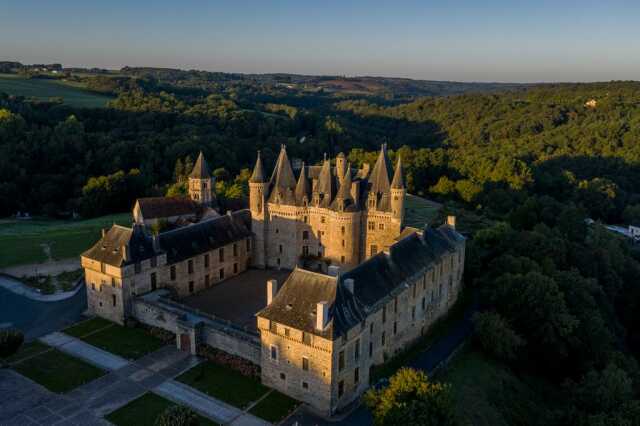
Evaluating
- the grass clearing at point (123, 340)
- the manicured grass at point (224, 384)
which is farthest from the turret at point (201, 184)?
the manicured grass at point (224, 384)

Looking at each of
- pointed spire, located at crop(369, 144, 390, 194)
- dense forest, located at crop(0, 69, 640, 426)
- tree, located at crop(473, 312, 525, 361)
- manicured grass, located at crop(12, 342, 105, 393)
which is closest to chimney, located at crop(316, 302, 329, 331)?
manicured grass, located at crop(12, 342, 105, 393)

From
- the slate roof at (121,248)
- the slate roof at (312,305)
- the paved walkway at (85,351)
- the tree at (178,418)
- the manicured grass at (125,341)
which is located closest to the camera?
the tree at (178,418)

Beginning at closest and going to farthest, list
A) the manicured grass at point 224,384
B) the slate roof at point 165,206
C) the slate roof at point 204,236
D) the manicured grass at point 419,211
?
A: the manicured grass at point 224,384, the slate roof at point 204,236, the slate roof at point 165,206, the manicured grass at point 419,211

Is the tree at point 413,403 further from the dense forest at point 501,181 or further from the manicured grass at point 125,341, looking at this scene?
the manicured grass at point 125,341

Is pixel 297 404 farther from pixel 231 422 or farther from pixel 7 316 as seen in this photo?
pixel 7 316

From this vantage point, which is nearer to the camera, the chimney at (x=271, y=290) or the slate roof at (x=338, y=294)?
the slate roof at (x=338, y=294)

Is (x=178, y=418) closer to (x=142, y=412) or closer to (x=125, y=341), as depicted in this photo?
(x=142, y=412)

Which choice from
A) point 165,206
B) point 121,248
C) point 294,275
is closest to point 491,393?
point 294,275
